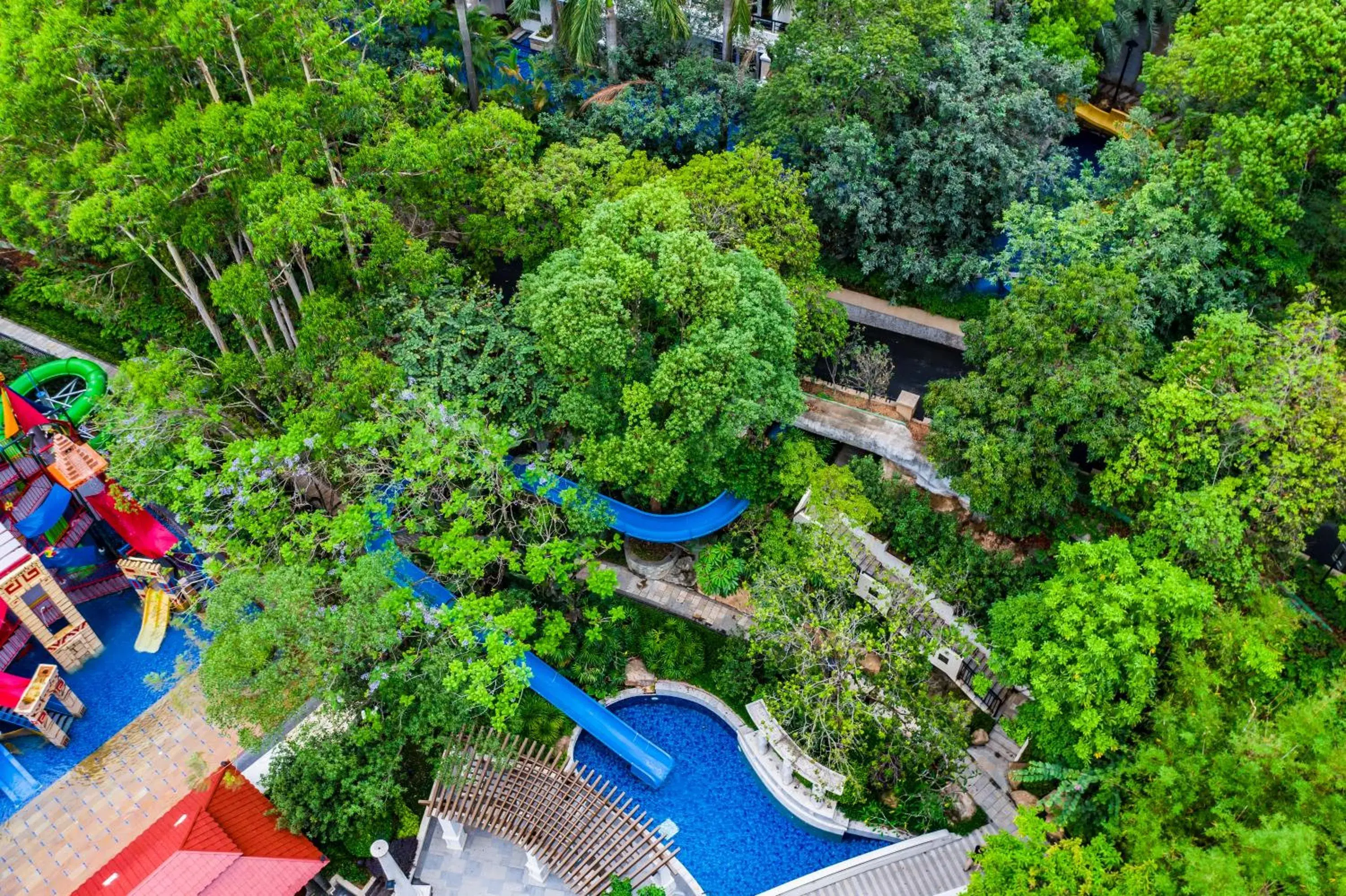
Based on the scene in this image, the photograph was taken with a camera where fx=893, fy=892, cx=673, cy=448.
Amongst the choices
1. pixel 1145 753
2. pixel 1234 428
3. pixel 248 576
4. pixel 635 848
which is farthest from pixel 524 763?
pixel 1234 428

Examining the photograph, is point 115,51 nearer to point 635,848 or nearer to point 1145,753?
point 635,848

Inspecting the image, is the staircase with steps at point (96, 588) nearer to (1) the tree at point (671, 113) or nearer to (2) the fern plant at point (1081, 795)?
(1) the tree at point (671, 113)

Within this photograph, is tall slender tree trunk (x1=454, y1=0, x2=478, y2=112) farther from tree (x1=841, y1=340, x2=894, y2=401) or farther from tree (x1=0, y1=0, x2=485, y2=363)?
tree (x1=841, y1=340, x2=894, y2=401)

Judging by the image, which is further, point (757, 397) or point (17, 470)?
point (17, 470)

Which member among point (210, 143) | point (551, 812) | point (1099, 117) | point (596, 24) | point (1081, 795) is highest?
point (596, 24)

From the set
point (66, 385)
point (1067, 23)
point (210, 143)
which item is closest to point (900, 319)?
point (1067, 23)

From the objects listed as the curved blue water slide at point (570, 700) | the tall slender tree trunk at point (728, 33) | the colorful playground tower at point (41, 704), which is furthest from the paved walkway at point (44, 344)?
the tall slender tree trunk at point (728, 33)

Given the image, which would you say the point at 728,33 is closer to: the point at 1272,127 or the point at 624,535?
the point at 1272,127

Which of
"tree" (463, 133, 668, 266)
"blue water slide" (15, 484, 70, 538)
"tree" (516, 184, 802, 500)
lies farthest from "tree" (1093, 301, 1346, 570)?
"blue water slide" (15, 484, 70, 538)
